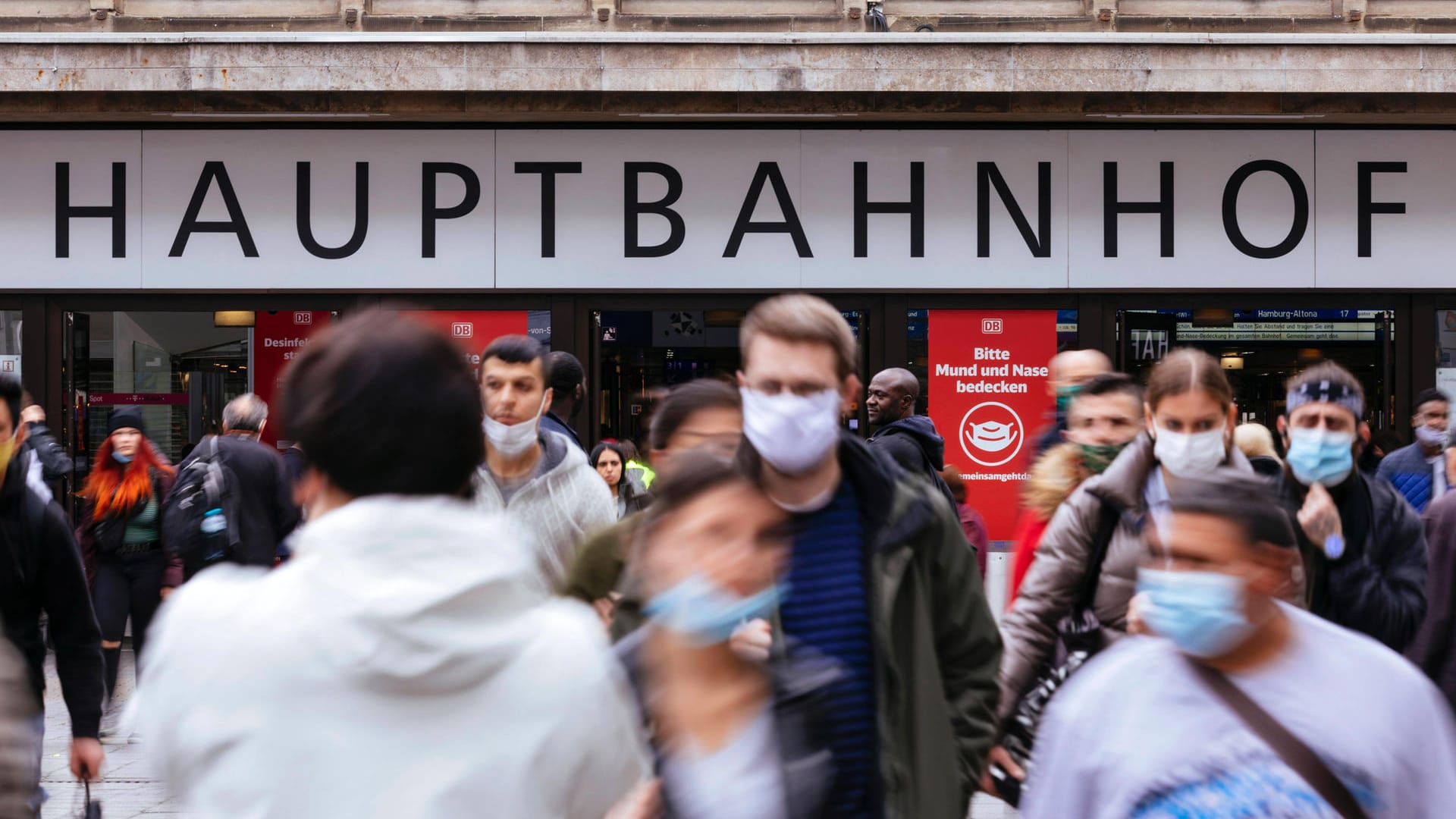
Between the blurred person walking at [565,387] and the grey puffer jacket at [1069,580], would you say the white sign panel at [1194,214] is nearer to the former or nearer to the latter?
the blurred person walking at [565,387]

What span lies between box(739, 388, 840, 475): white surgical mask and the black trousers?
20.3ft

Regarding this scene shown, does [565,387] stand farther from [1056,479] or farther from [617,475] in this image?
[617,475]

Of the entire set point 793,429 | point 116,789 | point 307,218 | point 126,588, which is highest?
point 307,218

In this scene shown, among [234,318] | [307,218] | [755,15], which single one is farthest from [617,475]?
[755,15]

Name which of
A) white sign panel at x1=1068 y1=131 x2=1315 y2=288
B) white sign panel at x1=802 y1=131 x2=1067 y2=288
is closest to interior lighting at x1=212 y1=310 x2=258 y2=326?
white sign panel at x1=802 y1=131 x2=1067 y2=288

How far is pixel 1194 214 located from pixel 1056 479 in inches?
293

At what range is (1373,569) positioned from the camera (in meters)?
3.97

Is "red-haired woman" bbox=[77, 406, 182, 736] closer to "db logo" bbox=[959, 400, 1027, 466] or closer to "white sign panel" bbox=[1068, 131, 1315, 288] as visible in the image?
"db logo" bbox=[959, 400, 1027, 466]

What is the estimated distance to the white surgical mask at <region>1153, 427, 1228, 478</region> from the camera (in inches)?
153

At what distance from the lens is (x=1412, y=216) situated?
11297 mm

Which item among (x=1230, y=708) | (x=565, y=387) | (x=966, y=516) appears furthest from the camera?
(x=966, y=516)

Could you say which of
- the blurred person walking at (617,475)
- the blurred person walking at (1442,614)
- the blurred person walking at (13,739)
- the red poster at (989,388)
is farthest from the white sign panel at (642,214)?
the blurred person walking at (13,739)

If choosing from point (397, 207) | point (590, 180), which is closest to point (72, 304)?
point (397, 207)

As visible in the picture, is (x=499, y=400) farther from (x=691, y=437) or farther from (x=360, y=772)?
(x=360, y=772)
